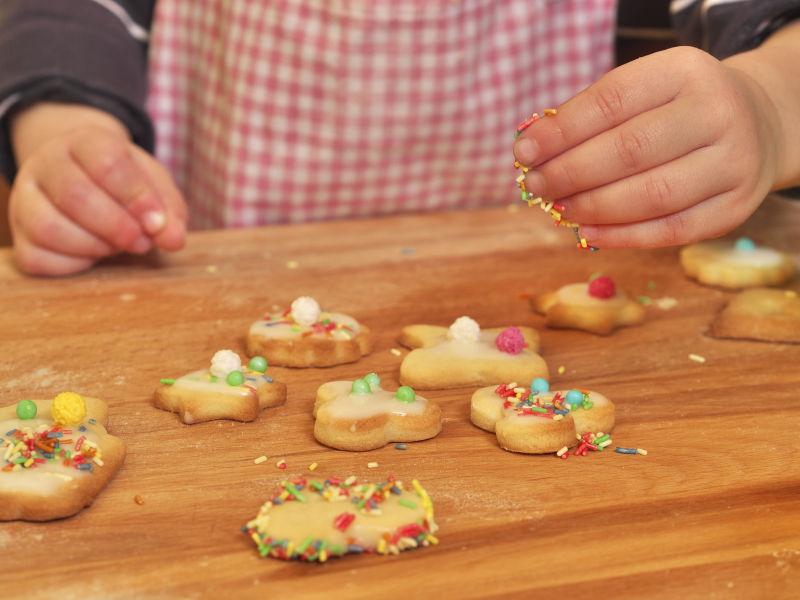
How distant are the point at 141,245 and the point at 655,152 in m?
0.68

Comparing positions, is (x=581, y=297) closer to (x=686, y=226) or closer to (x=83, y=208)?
(x=686, y=226)

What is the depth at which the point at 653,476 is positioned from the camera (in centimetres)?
79

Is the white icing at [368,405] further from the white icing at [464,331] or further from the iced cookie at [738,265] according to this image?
the iced cookie at [738,265]

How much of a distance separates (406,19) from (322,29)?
13 cm

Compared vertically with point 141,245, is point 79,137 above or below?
above

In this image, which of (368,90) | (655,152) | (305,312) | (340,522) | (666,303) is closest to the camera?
(340,522)

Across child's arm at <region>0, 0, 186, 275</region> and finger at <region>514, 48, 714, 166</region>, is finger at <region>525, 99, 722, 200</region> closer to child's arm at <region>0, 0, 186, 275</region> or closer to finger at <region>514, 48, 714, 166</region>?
finger at <region>514, 48, 714, 166</region>

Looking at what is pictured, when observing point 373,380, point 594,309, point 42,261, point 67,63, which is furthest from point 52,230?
point 594,309

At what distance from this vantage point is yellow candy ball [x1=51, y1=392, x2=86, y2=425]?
0.81 meters

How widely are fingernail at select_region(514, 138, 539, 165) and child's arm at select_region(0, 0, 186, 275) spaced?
53 centimetres

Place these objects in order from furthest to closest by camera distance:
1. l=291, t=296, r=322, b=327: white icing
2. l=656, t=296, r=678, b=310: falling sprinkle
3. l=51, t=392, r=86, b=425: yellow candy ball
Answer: l=656, t=296, r=678, b=310: falling sprinkle → l=291, t=296, r=322, b=327: white icing → l=51, t=392, r=86, b=425: yellow candy ball

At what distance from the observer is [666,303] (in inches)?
45.5

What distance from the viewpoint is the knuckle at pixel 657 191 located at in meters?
0.92

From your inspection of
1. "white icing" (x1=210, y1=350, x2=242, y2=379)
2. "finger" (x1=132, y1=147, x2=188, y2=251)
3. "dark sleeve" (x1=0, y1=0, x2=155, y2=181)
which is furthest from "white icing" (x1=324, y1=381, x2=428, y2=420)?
"dark sleeve" (x1=0, y1=0, x2=155, y2=181)
